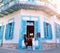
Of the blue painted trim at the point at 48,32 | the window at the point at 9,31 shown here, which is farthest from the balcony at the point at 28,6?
the blue painted trim at the point at 48,32

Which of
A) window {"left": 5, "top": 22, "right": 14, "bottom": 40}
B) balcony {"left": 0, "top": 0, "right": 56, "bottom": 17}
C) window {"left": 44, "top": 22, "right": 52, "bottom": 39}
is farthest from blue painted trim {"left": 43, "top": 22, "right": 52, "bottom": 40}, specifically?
window {"left": 5, "top": 22, "right": 14, "bottom": 40}

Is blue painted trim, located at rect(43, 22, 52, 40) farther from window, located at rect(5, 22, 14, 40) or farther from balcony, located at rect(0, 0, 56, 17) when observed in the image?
window, located at rect(5, 22, 14, 40)

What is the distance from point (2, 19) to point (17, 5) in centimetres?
431

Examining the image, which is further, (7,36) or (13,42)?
(7,36)

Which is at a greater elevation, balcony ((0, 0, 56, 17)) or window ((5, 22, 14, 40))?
balcony ((0, 0, 56, 17))

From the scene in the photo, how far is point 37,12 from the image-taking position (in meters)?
15.1

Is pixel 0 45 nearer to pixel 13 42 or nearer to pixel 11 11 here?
pixel 13 42

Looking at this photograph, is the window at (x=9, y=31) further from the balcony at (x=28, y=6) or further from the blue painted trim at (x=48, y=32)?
the blue painted trim at (x=48, y=32)

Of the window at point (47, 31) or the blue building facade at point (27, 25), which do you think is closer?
the blue building facade at point (27, 25)

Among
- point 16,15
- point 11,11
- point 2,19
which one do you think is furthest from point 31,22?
point 2,19

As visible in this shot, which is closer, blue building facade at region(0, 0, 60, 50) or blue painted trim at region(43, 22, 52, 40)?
blue building facade at region(0, 0, 60, 50)

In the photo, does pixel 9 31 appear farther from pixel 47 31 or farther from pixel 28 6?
pixel 47 31

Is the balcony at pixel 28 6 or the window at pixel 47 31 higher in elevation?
the balcony at pixel 28 6

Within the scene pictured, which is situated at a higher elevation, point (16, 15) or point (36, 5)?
point (36, 5)
